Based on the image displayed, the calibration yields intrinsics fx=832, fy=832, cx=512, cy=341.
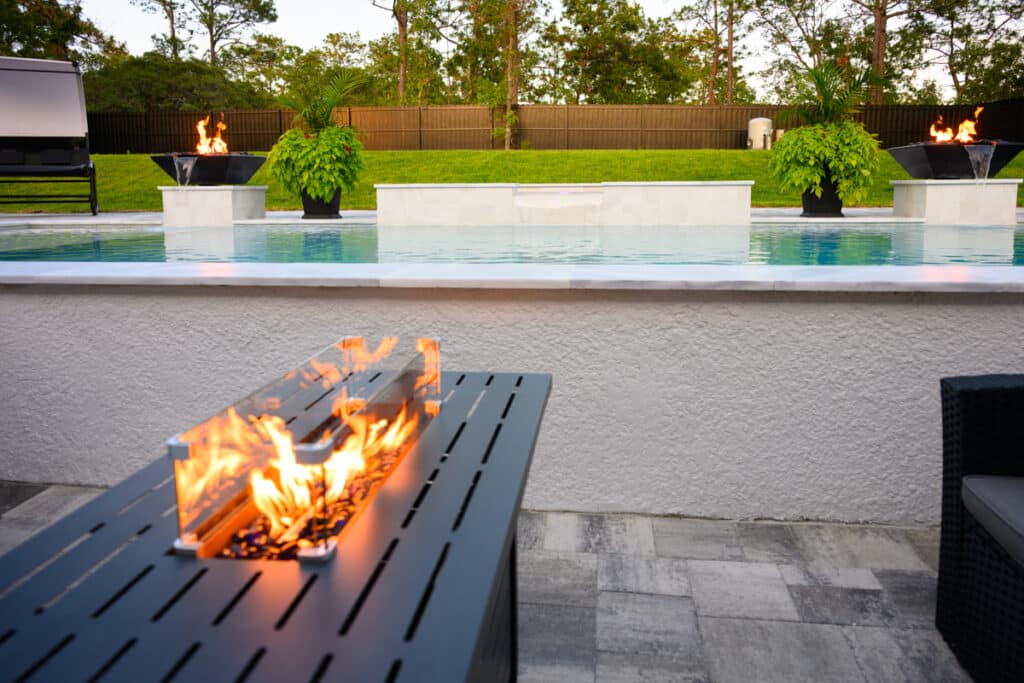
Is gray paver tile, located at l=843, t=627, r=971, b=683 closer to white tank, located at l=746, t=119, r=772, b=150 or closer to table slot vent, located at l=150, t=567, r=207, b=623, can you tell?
table slot vent, located at l=150, t=567, r=207, b=623

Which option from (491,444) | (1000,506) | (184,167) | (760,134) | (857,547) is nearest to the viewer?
(491,444)

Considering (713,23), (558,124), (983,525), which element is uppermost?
(713,23)

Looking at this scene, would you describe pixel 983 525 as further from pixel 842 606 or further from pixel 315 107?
pixel 315 107

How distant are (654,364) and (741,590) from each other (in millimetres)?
771

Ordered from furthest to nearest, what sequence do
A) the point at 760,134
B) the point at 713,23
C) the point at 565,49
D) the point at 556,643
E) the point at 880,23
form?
the point at 713,23 → the point at 565,49 → the point at 880,23 → the point at 760,134 → the point at 556,643

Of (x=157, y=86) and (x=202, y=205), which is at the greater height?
(x=157, y=86)

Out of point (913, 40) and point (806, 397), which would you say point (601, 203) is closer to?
point (806, 397)

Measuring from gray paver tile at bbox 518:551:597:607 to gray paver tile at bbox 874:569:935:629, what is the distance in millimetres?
761

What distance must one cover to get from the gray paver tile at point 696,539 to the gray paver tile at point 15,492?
7.09 feet

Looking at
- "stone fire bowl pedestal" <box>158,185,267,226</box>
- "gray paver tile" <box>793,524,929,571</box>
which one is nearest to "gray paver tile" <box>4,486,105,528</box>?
"gray paver tile" <box>793,524,929,571</box>

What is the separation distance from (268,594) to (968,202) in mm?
9494

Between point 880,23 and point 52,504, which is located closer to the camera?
point 52,504

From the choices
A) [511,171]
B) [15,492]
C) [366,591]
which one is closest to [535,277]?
[366,591]

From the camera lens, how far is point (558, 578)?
7.47 ft
